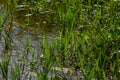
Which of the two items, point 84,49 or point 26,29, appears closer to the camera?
point 84,49

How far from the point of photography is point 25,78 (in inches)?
119

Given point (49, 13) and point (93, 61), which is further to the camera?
point (49, 13)

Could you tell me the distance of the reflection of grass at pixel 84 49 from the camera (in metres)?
3.11

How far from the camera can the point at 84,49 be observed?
3.62 meters

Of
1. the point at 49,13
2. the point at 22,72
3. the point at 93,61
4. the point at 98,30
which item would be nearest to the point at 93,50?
the point at 93,61

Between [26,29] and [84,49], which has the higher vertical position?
[26,29]

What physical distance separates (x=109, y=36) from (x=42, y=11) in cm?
127

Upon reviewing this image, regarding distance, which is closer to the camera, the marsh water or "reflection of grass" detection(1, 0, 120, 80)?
"reflection of grass" detection(1, 0, 120, 80)

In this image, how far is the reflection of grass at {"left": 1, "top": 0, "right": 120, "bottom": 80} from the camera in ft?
10.2

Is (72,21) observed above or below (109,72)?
above

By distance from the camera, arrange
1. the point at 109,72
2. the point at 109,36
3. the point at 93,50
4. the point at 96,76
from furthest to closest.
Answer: the point at 109,36
the point at 93,50
the point at 109,72
the point at 96,76

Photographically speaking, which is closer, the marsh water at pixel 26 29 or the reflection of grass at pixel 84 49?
the reflection of grass at pixel 84 49

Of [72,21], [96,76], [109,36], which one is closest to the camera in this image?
[96,76]

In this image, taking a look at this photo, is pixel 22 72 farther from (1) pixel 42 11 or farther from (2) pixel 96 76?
(1) pixel 42 11
